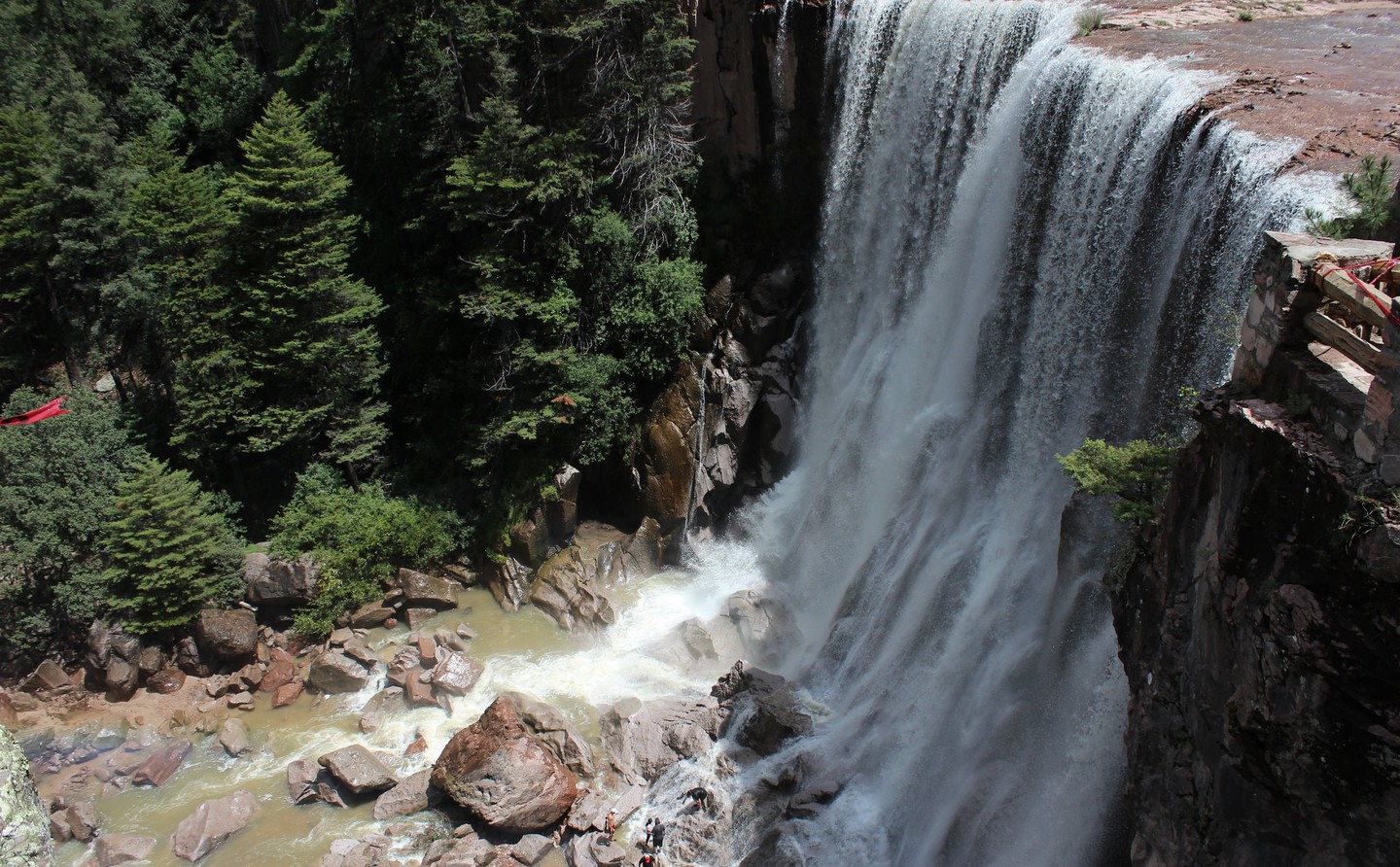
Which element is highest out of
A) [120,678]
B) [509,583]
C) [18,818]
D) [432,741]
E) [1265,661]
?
[18,818]

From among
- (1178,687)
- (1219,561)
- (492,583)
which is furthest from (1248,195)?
(492,583)

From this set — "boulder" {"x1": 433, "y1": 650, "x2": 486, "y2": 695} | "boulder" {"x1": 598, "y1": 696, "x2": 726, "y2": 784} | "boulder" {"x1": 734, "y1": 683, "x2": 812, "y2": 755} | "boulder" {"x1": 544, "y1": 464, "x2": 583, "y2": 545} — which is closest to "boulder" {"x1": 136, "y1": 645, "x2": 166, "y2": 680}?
"boulder" {"x1": 433, "y1": 650, "x2": 486, "y2": 695}

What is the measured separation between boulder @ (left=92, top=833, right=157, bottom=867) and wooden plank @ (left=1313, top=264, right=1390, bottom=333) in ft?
64.4

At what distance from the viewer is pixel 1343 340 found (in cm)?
845

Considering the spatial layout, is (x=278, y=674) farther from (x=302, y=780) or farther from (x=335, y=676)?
(x=302, y=780)

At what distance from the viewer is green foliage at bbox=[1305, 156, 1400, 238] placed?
10.7 meters

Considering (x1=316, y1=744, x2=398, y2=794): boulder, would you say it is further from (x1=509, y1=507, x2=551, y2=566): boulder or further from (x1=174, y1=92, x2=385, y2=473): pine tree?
(x1=174, y1=92, x2=385, y2=473): pine tree

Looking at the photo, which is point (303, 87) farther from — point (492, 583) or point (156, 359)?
point (492, 583)

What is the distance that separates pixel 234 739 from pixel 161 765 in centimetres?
133

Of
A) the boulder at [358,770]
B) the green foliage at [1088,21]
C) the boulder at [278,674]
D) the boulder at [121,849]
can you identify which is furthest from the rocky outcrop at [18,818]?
the green foliage at [1088,21]

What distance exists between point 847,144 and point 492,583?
45.4 ft

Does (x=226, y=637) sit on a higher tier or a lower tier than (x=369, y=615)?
higher

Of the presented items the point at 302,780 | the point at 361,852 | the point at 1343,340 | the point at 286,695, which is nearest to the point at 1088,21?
the point at 1343,340

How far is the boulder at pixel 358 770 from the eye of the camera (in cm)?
1695
